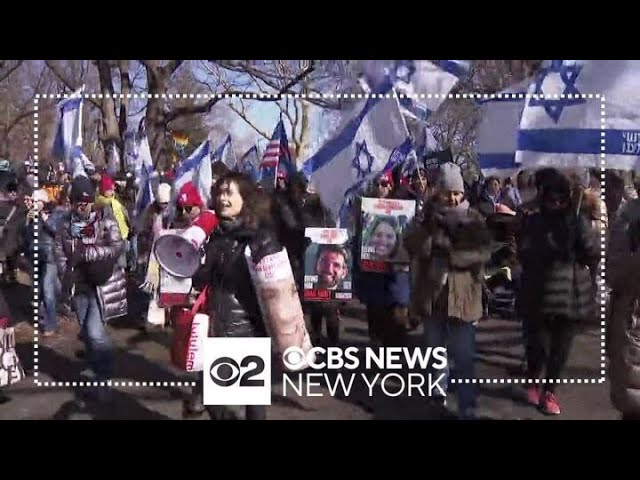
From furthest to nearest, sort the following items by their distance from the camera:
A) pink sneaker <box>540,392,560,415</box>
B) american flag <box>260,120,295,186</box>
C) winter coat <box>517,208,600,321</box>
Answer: pink sneaker <box>540,392,560,415</box> → winter coat <box>517,208,600,321</box> → american flag <box>260,120,295,186</box>

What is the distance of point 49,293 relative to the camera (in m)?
4.16

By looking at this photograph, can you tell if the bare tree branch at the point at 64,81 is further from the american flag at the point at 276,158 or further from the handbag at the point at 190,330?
the handbag at the point at 190,330

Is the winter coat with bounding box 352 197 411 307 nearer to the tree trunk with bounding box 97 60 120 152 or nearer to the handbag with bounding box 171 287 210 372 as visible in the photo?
the handbag with bounding box 171 287 210 372

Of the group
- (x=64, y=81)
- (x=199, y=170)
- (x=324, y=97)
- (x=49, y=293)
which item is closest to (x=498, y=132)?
(x=324, y=97)

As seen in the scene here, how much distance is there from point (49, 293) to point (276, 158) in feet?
4.44

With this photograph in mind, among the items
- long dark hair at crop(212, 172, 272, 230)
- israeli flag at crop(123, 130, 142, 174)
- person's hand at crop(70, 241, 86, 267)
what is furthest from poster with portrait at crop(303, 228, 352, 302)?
person's hand at crop(70, 241, 86, 267)

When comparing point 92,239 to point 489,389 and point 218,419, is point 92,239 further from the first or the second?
point 489,389

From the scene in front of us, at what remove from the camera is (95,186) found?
13.5ft

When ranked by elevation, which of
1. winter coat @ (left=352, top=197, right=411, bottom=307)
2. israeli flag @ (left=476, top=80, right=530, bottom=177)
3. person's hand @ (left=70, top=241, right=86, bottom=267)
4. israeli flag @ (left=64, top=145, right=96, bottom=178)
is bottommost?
winter coat @ (left=352, top=197, right=411, bottom=307)

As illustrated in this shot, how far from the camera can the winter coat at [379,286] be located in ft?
13.5

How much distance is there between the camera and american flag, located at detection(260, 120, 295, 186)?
4.05m

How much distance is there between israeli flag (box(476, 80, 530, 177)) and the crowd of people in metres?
0.09

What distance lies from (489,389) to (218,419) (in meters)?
1.43

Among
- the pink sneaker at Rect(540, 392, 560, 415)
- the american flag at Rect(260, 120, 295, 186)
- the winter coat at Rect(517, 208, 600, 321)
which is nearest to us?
the american flag at Rect(260, 120, 295, 186)
